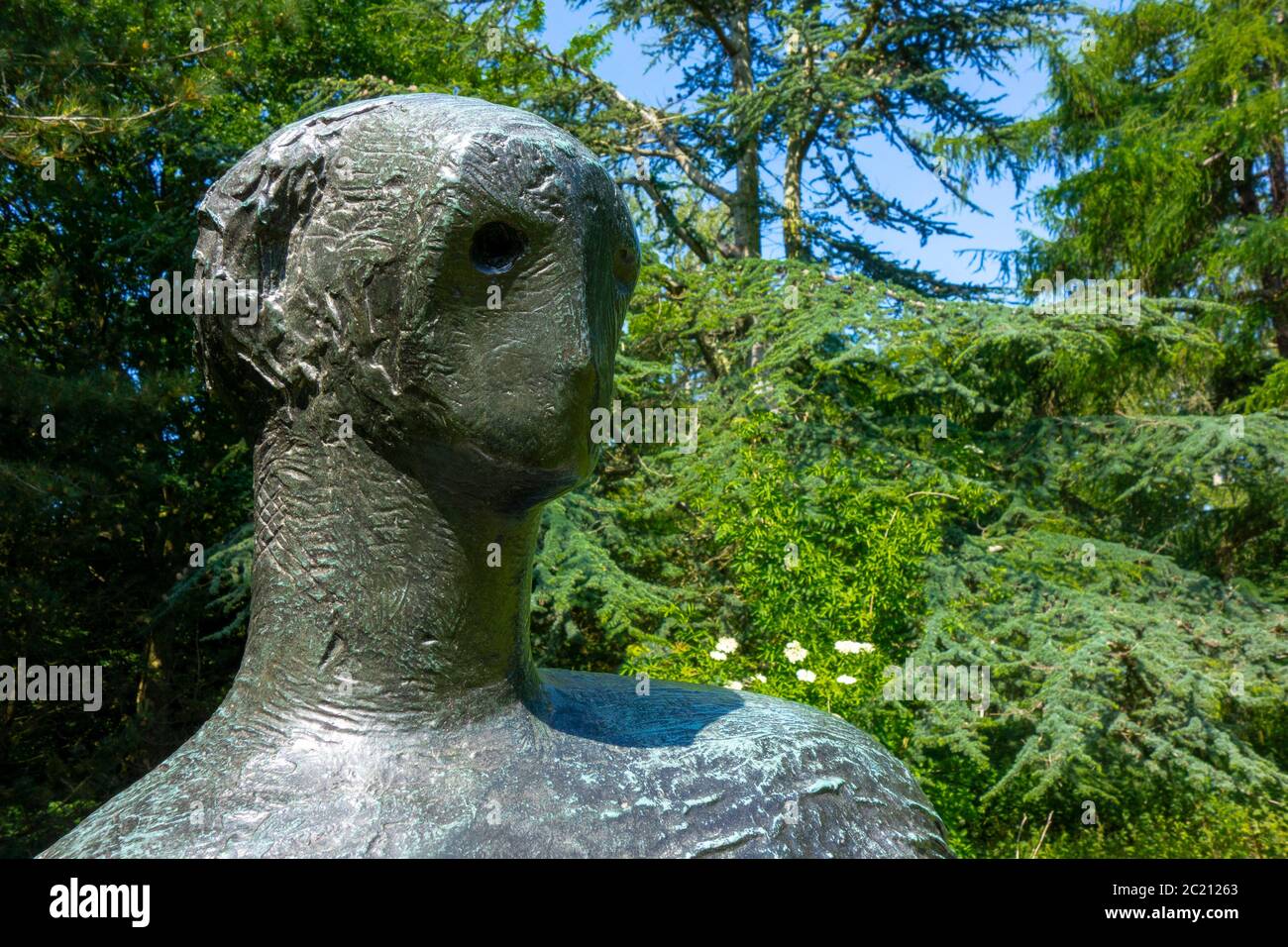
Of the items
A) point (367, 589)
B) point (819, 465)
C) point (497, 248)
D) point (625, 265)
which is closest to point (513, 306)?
point (497, 248)

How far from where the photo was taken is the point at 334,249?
1584 millimetres

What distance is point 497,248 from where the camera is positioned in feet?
5.12

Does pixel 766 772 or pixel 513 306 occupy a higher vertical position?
pixel 513 306

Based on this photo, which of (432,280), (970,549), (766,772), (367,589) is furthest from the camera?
(970,549)

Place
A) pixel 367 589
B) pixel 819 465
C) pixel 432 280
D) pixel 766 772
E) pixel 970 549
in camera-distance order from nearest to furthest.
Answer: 1. pixel 432 280
2. pixel 367 589
3. pixel 766 772
4. pixel 819 465
5. pixel 970 549

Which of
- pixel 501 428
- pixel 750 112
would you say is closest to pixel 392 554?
pixel 501 428

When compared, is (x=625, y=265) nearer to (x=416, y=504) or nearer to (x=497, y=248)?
(x=497, y=248)

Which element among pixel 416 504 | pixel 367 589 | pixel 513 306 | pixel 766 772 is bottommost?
pixel 766 772

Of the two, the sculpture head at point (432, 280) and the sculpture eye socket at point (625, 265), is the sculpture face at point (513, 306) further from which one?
the sculpture eye socket at point (625, 265)

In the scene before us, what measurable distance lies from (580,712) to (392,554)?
1.59 feet

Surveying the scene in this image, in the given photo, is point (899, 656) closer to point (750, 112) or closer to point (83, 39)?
point (750, 112)

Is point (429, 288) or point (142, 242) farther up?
point (142, 242)

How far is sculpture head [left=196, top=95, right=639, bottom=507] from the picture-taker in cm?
153

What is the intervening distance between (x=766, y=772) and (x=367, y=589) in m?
0.67
